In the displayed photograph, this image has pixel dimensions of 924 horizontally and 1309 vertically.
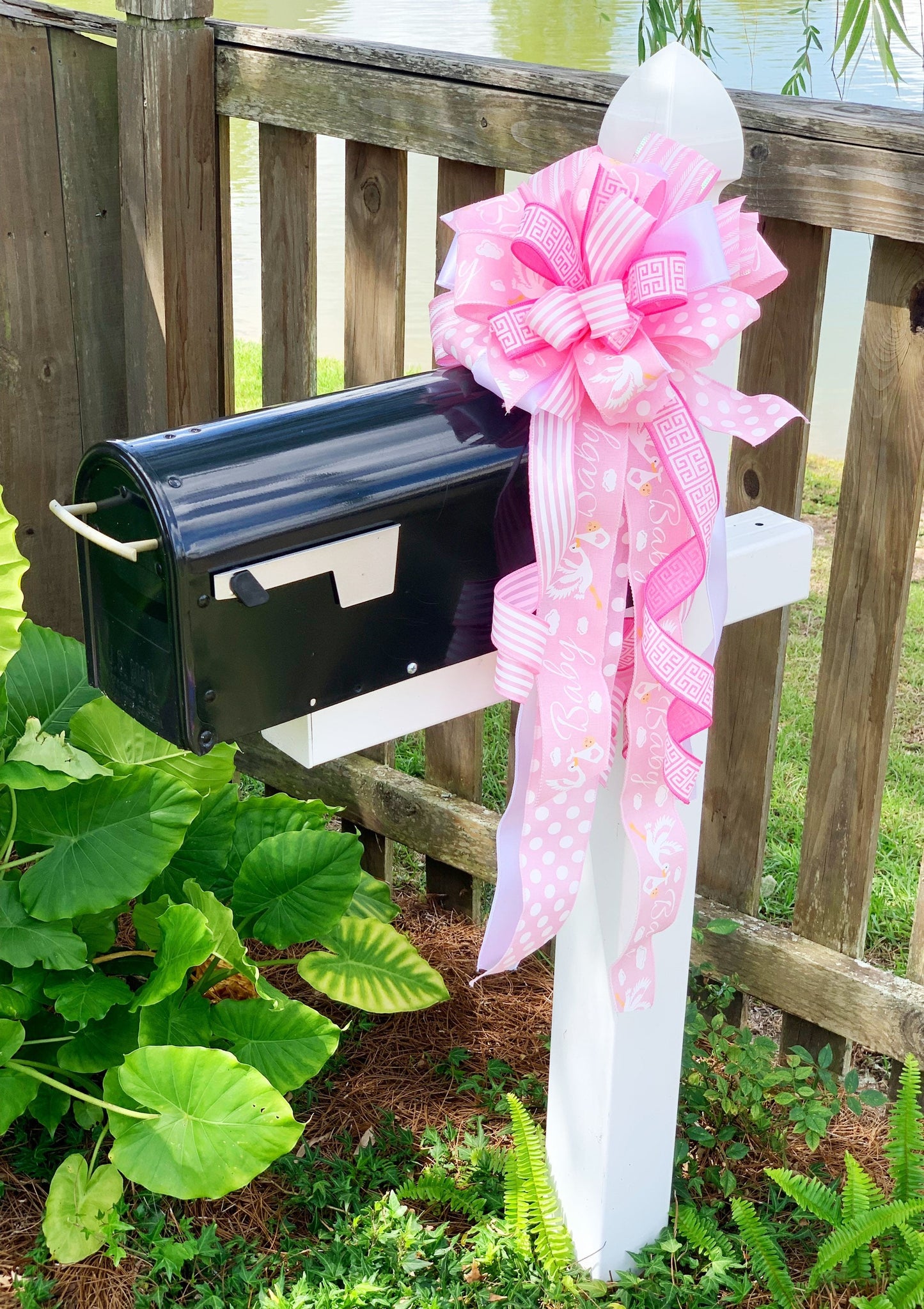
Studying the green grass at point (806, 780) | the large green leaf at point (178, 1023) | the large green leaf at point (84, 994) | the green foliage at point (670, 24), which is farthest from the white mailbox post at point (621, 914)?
A: the green foliage at point (670, 24)

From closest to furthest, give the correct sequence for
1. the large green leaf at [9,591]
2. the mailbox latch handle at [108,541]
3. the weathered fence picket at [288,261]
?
the mailbox latch handle at [108,541] → the large green leaf at [9,591] → the weathered fence picket at [288,261]

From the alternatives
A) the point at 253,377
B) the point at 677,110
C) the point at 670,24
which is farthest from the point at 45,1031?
the point at 253,377

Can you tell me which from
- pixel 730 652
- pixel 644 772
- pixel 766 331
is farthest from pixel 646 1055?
pixel 766 331

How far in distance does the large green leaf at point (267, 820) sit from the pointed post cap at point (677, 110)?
3.56ft

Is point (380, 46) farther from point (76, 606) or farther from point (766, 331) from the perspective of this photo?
point (76, 606)

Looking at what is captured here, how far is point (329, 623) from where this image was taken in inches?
44.4

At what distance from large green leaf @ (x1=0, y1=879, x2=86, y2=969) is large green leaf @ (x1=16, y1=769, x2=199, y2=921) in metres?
0.03

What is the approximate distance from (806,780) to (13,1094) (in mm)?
1665

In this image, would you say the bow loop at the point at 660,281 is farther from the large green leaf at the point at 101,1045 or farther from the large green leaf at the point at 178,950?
the large green leaf at the point at 101,1045

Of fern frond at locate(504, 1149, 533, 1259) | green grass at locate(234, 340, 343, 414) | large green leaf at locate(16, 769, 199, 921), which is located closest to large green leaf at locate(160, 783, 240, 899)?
large green leaf at locate(16, 769, 199, 921)

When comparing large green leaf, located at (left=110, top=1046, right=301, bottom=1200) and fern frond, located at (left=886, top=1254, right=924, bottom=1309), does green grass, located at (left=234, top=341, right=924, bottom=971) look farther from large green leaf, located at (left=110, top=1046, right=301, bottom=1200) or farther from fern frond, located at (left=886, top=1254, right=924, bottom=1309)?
large green leaf, located at (left=110, top=1046, right=301, bottom=1200)

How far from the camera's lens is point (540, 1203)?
5.16 feet

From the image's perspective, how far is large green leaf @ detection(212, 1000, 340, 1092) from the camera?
1636 mm

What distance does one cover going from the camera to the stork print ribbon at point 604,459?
108 cm
